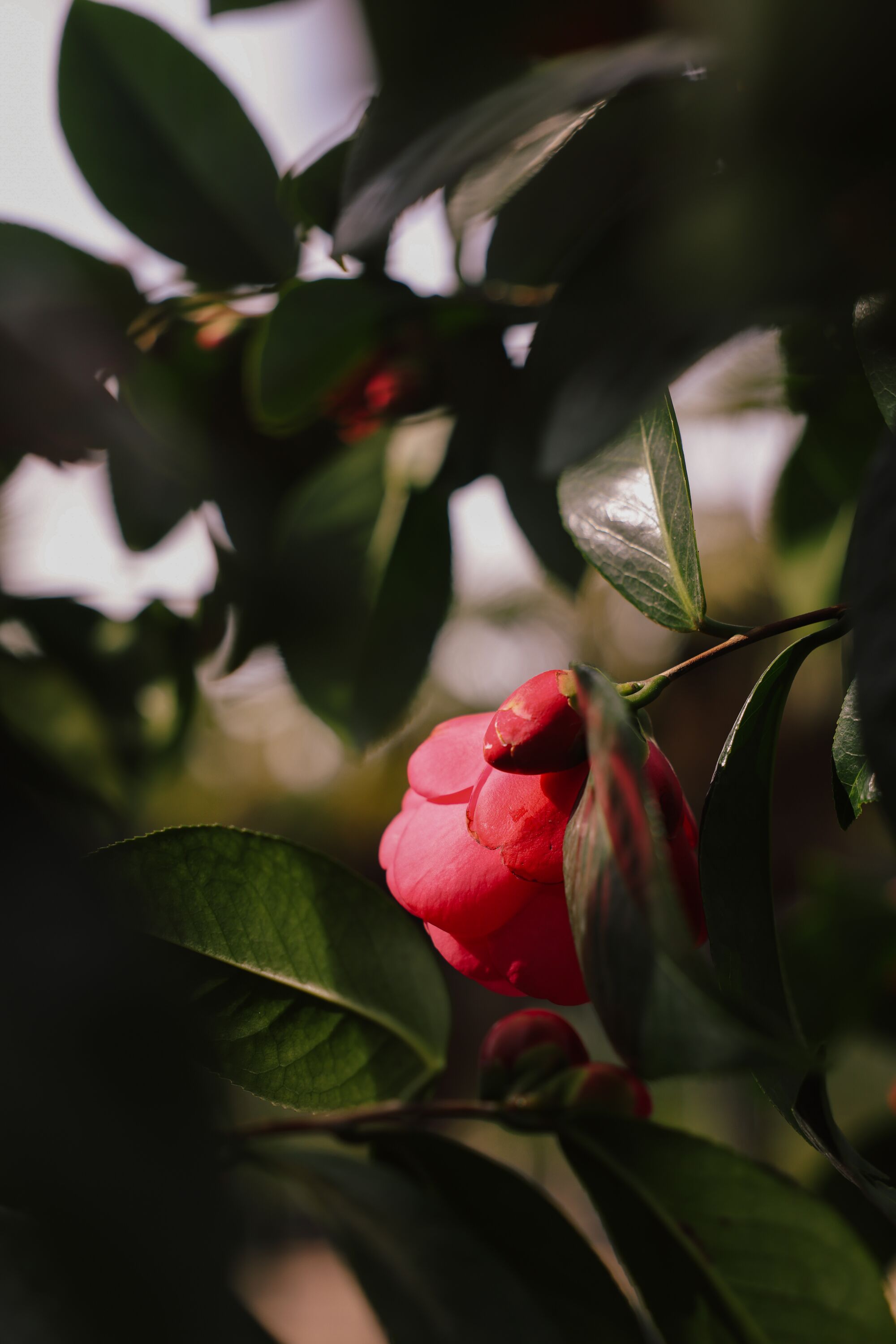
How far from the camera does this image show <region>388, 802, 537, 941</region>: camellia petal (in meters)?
0.37

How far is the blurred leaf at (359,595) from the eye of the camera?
699mm

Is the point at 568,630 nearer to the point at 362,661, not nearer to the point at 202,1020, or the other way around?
the point at 362,661

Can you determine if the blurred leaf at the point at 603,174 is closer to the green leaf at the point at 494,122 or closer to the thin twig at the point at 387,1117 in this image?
the green leaf at the point at 494,122

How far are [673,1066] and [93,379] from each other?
604mm

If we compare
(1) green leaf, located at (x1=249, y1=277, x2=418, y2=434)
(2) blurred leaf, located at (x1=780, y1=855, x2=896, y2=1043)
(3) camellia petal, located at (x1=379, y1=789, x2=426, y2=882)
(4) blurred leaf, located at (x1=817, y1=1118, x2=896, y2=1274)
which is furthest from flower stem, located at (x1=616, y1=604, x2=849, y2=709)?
(4) blurred leaf, located at (x1=817, y1=1118, x2=896, y2=1274)

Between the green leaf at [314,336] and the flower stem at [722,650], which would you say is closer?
the flower stem at [722,650]

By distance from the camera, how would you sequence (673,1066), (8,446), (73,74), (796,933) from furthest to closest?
(796,933) → (8,446) → (73,74) → (673,1066)

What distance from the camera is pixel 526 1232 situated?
311 millimetres

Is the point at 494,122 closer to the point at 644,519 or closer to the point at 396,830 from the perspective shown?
the point at 644,519

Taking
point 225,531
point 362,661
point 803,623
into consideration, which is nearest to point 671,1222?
point 803,623

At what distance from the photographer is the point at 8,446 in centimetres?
72

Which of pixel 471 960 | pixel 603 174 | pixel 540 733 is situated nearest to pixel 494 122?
pixel 603 174

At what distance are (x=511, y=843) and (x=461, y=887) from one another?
34mm

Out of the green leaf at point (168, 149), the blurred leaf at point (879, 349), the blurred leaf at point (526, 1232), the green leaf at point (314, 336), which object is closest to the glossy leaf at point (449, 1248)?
the blurred leaf at point (526, 1232)
